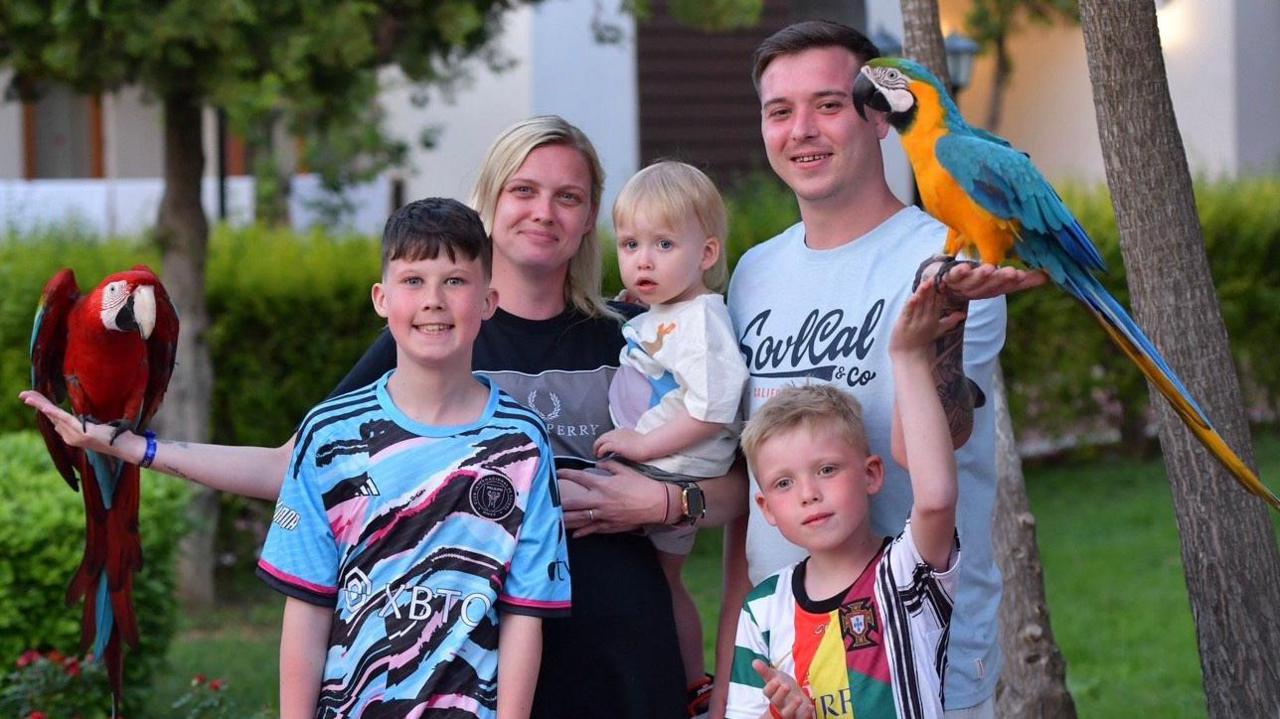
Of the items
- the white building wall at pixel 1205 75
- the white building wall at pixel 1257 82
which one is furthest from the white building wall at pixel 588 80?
the white building wall at pixel 1257 82

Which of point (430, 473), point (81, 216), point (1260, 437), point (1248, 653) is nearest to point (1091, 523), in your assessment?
point (1260, 437)

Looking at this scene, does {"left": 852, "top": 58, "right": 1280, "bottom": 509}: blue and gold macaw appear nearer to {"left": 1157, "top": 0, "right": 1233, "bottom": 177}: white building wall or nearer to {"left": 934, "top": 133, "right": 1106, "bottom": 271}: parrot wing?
{"left": 934, "top": 133, "right": 1106, "bottom": 271}: parrot wing

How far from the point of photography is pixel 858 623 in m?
2.20

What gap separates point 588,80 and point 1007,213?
369 inches

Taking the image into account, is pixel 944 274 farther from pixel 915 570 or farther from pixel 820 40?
pixel 820 40

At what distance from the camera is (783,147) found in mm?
2402

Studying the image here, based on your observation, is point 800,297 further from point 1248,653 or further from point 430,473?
point 1248,653

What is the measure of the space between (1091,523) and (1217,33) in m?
7.16

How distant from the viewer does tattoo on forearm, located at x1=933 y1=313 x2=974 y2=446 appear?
2139 mm

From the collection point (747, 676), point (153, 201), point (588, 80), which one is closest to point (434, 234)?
point (747, 676)

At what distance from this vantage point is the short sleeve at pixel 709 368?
8.25 feet

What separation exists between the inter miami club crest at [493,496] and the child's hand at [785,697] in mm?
463

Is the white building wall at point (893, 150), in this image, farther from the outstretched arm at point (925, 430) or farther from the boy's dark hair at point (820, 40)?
the outstretched arm at point (925, 430)

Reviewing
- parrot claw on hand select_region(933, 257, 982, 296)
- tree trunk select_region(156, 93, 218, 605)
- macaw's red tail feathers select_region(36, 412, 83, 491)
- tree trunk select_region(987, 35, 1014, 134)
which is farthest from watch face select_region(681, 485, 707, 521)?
tree trunk select_region(987, 35, 1014, 134)
